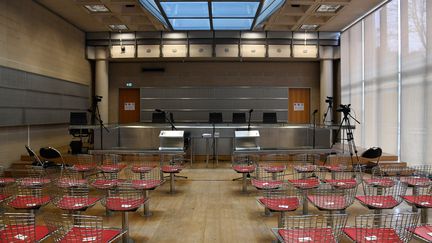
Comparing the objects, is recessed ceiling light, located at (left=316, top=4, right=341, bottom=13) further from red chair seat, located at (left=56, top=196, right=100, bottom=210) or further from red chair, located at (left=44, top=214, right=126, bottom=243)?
red chair, located at (left=44, top=214, right=126, bottom=243)

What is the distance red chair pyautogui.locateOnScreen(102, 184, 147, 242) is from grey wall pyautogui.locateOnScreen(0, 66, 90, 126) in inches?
195

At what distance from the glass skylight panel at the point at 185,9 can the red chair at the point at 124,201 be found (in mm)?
6372

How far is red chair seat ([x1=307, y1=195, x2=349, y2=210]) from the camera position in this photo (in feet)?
11.9

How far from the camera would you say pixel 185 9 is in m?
10.1

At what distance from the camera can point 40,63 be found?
9.59 metres

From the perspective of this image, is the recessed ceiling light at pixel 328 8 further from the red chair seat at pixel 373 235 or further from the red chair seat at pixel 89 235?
the red chair seat at pixel 89 235

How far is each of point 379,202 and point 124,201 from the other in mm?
2913

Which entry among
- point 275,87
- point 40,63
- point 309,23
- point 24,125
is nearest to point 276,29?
point 309,23

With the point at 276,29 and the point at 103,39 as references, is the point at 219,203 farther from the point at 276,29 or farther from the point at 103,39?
the point at 103,39

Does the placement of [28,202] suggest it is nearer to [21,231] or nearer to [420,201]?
[21,231]

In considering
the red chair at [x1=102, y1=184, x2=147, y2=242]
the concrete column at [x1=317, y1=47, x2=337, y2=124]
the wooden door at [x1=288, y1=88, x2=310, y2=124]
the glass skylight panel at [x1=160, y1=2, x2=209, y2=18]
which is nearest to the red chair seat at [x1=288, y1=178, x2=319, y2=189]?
the red chair at [x1=102, y1=184, x2=147, y2=242]

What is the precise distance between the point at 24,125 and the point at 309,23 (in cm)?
883

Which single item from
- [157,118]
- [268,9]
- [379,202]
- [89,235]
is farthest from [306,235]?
[157,118]

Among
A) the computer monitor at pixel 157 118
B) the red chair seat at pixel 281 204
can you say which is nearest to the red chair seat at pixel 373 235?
the red chair seat at pixel 281 204
